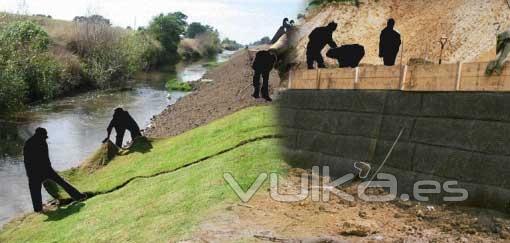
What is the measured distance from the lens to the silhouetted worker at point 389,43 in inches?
493

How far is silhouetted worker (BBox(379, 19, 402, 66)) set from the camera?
12531 mm

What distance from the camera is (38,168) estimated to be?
13578 millimetres

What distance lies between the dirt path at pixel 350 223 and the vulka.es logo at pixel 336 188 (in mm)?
183

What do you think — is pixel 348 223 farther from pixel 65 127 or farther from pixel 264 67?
pixel 65 127

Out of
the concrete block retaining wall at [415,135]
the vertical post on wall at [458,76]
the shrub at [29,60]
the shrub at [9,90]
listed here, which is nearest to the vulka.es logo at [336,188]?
the concrete block retaining wall at [415,135]

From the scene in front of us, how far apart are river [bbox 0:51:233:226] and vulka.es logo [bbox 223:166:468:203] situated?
8.04 metres

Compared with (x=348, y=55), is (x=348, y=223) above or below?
below

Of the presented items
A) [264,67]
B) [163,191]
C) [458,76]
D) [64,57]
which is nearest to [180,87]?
[64,57]

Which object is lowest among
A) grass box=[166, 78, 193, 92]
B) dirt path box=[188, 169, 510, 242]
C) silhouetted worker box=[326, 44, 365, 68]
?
grass box=[166, 78, 193, 92]

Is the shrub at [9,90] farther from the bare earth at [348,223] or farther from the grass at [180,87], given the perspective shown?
the bare earth at [348,223]

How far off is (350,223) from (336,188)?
176 cm

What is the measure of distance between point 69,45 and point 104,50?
338cm

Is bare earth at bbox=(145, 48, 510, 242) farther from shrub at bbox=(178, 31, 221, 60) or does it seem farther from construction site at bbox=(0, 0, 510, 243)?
shrub at bbox=(178, 31, 221, 60)

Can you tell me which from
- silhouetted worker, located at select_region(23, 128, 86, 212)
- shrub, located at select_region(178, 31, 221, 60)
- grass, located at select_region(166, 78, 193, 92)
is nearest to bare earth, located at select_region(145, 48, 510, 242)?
silhouetted worker, located at select_region(23, 128, 86, 212)
